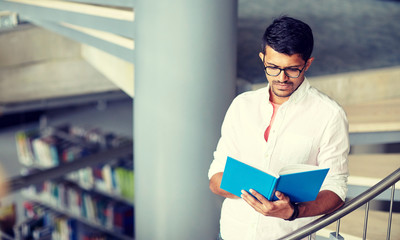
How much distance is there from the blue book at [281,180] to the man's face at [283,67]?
0.26 m

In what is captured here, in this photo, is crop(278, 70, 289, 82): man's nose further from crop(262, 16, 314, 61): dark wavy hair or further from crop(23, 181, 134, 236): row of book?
crop(23, 181, 134, 236): row of book

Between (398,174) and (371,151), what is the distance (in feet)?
7.51

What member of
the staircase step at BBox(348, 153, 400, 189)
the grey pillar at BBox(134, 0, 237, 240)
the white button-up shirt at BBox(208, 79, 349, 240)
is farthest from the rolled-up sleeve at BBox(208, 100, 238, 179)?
the staircase step at BBox(348, 153, 400, 189)

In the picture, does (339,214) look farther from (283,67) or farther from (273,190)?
(283,67)

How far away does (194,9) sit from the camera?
8.05 ft

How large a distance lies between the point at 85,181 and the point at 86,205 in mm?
324

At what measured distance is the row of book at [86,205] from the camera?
5.39 meters

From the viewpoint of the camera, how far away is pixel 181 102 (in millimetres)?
2543

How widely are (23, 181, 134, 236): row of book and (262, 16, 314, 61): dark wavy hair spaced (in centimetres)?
406

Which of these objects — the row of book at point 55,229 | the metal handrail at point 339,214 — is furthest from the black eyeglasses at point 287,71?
the row of book at point 55,229

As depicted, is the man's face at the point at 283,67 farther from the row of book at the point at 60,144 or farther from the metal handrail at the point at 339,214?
the row of book at the point at 60,144

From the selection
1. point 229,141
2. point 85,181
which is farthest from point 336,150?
point 85,181

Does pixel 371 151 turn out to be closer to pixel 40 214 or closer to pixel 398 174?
pixel 398 174

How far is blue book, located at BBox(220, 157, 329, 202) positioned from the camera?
157cm
